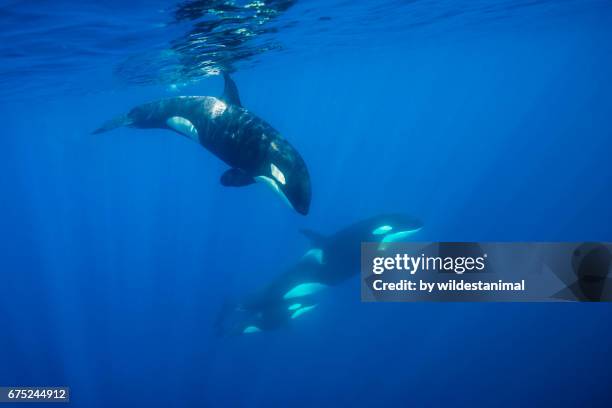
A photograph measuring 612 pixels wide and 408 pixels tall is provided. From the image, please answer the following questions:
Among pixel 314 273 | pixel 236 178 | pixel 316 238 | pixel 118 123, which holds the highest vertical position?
pixel 118 123

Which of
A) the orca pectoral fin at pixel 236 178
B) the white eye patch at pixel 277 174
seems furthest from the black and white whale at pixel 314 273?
the white eye patch at pixel 277 174

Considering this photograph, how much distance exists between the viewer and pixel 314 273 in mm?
11484

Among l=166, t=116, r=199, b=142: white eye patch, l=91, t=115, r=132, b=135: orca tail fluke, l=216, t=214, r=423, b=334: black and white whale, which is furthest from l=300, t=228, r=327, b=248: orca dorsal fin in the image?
l=91, t=115, r=132, b=135: orca tail fluke

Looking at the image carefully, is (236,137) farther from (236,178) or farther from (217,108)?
(217,108)

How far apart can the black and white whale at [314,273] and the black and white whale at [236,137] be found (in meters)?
4.44

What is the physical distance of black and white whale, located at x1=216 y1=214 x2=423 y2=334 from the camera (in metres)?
10.5

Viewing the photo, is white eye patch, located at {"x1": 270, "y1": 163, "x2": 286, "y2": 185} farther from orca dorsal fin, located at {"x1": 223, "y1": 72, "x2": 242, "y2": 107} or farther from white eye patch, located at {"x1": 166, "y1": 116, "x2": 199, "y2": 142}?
white eye patch, located at {"x1": 166, "y1": 116, "x2": 199, "y2": 142}

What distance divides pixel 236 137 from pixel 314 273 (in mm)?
5978

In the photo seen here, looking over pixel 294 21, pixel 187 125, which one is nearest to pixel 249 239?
pixel 294 21

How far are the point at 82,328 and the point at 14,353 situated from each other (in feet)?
10.9

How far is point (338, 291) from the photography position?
71.5 feet

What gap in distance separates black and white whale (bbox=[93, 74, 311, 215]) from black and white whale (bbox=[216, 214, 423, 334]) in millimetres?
4438

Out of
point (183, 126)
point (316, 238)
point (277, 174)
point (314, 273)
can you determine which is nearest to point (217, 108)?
point (183, 126)

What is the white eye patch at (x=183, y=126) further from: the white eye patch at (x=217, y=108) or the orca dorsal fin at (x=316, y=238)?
the orca dorsal fin at (x=316, y=238)
